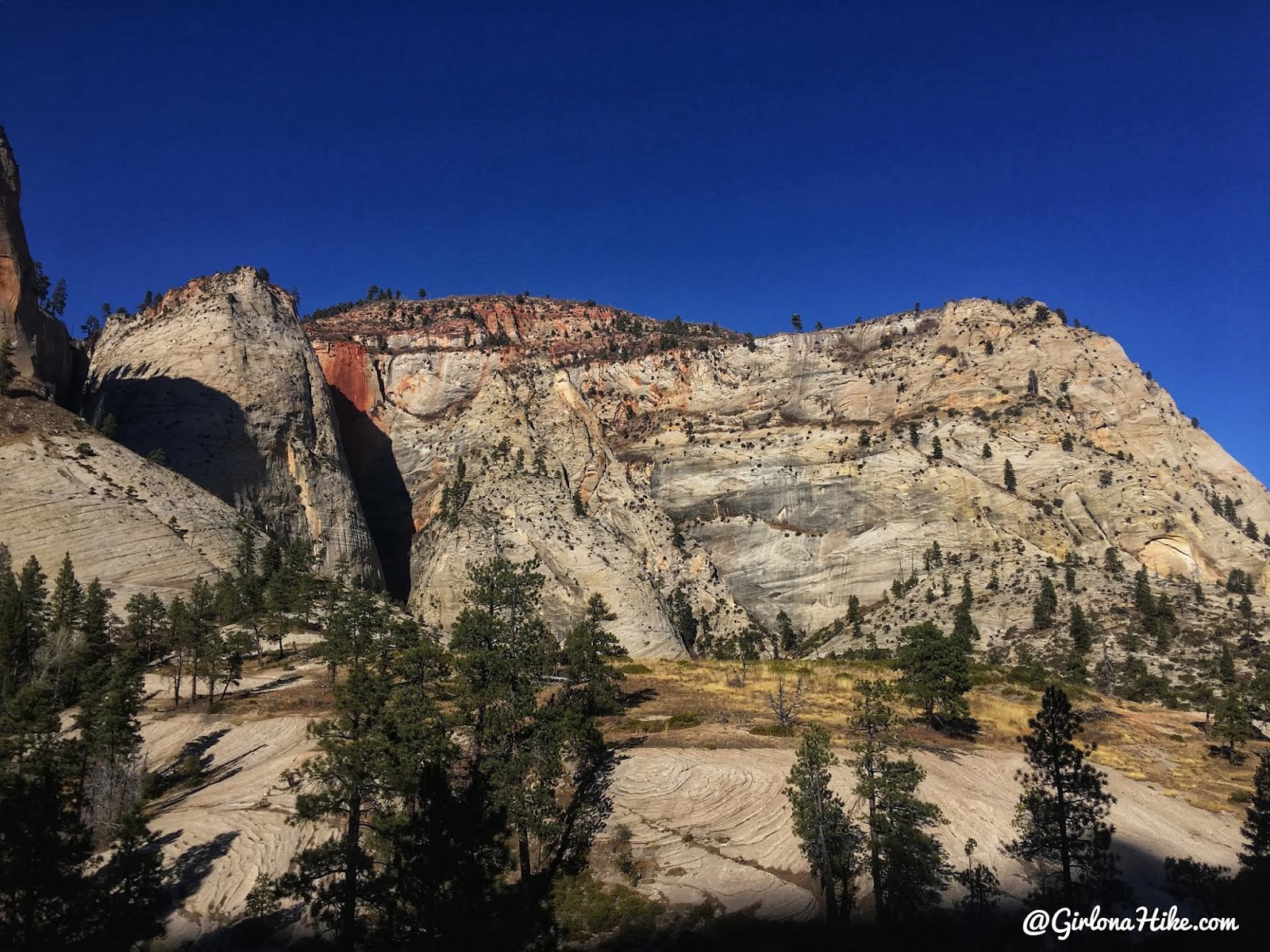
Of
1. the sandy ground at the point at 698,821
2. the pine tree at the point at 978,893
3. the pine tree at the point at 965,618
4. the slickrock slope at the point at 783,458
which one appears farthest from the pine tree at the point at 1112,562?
the pine tree at the point at 978,893

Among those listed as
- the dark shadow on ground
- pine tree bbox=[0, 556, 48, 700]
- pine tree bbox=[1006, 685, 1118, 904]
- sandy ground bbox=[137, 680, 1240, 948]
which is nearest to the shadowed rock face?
pine tree bbox=[0, 556, 48, 700]

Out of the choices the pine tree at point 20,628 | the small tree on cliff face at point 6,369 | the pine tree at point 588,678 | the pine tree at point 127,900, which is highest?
the small tree on cliff face at point 6,369

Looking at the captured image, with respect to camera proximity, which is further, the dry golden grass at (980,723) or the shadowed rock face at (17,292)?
the shadowed rock face at (17,292)

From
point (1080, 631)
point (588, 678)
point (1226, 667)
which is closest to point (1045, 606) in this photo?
point (1080, 631)

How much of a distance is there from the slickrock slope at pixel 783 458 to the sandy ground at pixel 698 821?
52.9m

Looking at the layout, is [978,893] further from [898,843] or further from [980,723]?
[980,723]

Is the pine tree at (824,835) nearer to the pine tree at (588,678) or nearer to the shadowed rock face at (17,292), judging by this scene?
the pine tree at (588,678)

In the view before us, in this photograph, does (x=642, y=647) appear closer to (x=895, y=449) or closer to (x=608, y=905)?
(x=895, y=449)

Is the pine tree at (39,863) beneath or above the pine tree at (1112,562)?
beneath

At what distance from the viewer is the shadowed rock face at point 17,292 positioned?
76750mm

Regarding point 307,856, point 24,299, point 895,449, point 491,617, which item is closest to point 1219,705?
point 491,617

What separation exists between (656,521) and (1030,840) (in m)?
Answer: 91.3

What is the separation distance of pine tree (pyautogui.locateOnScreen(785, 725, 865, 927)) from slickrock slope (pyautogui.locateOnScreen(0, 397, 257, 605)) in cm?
5821

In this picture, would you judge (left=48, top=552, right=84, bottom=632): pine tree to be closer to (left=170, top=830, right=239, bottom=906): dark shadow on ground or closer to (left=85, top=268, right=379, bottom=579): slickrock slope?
(left=170, top=830, right=239, bottom=906): dark shadow on ground
